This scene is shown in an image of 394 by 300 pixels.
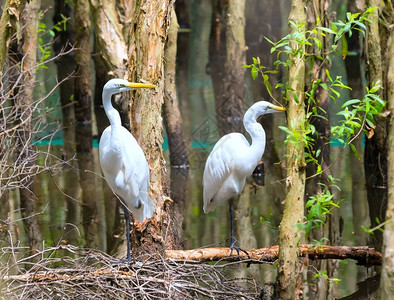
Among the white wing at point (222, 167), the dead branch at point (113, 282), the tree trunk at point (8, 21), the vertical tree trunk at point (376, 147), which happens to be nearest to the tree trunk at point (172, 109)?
the vertical tree trunk at point (376, 147)

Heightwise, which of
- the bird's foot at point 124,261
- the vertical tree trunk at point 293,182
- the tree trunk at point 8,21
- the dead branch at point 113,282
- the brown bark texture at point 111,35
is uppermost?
the brown bark texture at point 111,35

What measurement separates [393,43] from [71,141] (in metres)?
7.57

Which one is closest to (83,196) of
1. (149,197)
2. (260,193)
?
(260,193)

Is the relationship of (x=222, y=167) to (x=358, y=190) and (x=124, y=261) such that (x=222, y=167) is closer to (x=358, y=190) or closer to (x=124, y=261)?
(x=124, y=261)

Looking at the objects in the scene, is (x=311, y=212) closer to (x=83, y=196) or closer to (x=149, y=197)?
(x=149, y=197)

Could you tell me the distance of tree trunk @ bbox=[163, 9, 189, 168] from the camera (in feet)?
27.7

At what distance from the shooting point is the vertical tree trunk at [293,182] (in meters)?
4.63

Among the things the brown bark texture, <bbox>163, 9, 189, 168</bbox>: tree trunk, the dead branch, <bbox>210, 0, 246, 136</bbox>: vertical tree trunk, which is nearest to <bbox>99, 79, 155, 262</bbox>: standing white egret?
the dead branch

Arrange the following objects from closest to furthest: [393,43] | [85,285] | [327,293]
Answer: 1. [393,43]
2. [85,285]
3. [327,293]

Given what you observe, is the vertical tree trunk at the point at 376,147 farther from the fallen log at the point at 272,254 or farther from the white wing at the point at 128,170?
the white wing at the point at 128,170

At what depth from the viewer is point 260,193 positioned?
27.3 ft

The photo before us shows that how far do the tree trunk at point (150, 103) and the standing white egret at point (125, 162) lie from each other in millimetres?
145

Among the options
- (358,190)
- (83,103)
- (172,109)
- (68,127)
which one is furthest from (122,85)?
(83,103)

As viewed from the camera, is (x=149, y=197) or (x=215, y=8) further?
(x=215, y=8)
